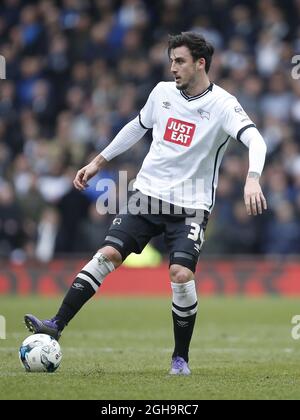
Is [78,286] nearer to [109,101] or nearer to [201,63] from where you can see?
[201,63]

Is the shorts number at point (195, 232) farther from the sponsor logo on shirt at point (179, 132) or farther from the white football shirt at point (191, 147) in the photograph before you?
the sponsor logo on shirt at point (179, 132)

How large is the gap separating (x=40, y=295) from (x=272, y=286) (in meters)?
3.78

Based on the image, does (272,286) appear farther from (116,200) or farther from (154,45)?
(154,45)

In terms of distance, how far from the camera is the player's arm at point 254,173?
6992 mm

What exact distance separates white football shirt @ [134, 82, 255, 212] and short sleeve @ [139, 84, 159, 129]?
0.15 meters

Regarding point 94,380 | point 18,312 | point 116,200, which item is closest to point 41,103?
point 116,200

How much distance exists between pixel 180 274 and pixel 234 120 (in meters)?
1.22

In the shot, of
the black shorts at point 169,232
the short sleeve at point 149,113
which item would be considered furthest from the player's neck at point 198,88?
the black shorts at point 169,232

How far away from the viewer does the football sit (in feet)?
24.5

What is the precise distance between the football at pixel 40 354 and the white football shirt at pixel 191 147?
4.55 feet

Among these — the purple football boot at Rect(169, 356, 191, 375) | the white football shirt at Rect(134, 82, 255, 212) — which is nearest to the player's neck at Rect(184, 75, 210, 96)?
the white football shirt at Rect(134, 82, 255, 212)

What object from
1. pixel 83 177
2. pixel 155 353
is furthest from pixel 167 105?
pixel 155 353

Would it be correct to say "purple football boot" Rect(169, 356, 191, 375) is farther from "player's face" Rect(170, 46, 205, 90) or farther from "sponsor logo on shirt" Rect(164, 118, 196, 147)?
"player's face" Rect(170, 46, 205, 90)
